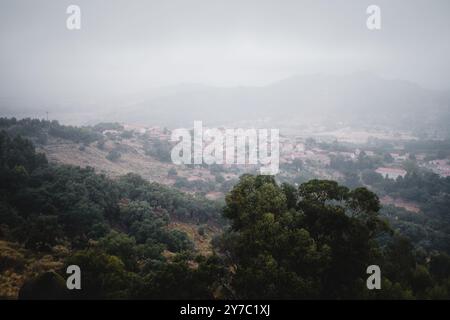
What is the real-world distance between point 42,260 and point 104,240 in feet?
11.6

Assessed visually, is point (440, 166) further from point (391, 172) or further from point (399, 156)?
point (391, 172)

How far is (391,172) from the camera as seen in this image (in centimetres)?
8700

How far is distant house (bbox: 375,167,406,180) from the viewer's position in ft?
278

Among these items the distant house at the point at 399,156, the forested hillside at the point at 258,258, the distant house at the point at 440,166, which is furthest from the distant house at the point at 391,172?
the forested hillside at the point at 258,258

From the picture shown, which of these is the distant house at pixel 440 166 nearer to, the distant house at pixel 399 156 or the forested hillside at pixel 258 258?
the distant house at pixel 399 156

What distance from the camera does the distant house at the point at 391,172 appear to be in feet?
278

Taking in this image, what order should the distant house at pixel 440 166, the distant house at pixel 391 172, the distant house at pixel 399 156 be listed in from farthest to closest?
the distant house at pixel 399 156, the distant house at pixel 440 166, the distant house at pixel 391 172

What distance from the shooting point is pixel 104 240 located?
20953mm

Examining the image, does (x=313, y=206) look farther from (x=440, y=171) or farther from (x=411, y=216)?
(x=440, y=171)

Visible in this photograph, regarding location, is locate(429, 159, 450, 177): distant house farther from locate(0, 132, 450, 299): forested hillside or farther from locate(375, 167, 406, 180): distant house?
locate(0, 132, 450, 299): forested hillside

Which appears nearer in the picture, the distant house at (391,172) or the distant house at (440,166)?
the distant house at (391,172)

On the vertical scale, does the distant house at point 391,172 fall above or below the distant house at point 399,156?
below
